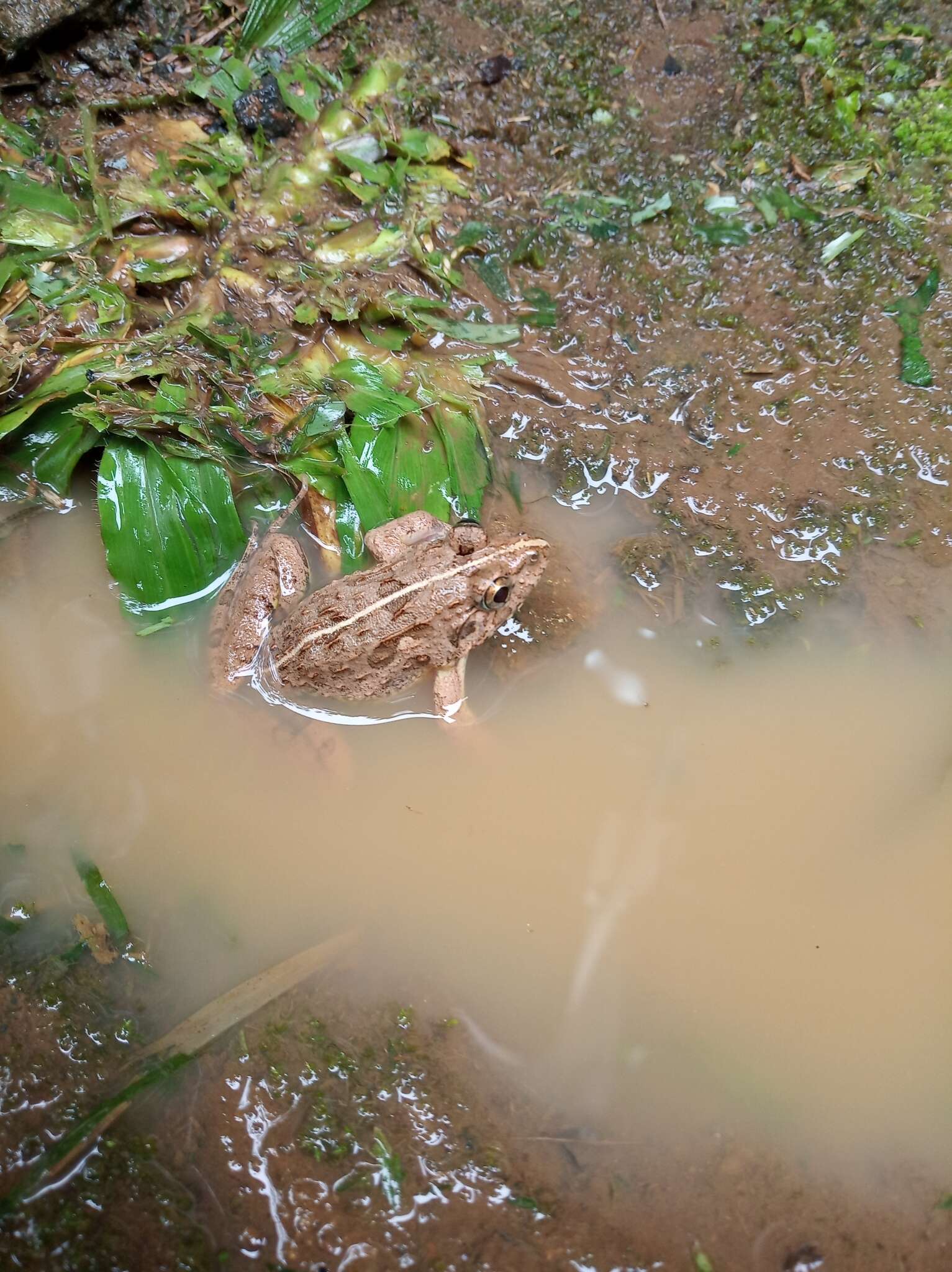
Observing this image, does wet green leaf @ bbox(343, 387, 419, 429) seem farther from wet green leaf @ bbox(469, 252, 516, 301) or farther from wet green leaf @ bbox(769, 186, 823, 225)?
wet green leaf @ bbox(769, 186, 823, 225)

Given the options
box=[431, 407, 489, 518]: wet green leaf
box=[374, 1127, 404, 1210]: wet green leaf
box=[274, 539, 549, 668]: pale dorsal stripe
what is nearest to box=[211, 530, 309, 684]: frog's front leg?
box=[274, 539, 549, 668]: pale dorsal stripe

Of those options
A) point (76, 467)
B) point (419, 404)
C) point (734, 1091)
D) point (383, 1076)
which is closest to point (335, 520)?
point (419, 404)

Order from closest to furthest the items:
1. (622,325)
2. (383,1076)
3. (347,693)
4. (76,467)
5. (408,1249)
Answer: (408,1249)
(383,1076)
(347,693)
(76,467)
(622,325)

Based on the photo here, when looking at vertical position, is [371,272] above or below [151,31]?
below

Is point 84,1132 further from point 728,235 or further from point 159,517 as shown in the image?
point 728,235

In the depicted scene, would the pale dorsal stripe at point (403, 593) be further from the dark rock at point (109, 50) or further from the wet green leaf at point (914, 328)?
the dark rock at point (109, 50)

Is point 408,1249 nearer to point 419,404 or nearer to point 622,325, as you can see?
point 419,404
